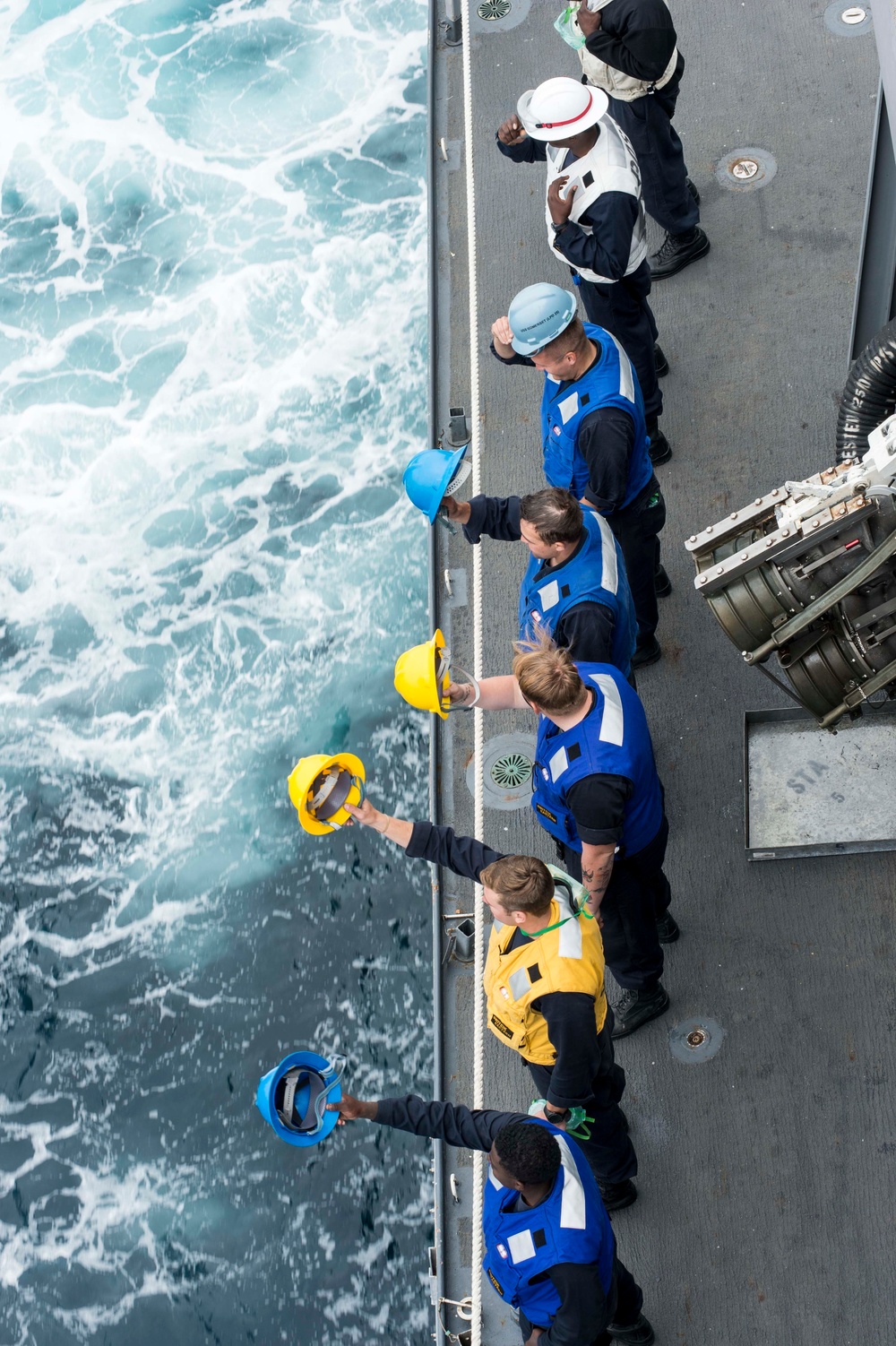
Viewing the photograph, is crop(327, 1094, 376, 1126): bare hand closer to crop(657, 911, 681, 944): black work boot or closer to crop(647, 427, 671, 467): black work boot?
crop(657, 911, 681, 944): black work boot

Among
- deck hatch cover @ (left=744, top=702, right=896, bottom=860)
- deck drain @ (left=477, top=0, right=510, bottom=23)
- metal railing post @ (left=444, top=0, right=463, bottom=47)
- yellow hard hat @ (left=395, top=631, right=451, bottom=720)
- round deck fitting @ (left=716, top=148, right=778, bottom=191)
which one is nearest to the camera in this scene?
yellow hard hat @ (left=395, top=631, right=451, bottom=720)

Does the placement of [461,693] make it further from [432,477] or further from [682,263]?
[682,263]

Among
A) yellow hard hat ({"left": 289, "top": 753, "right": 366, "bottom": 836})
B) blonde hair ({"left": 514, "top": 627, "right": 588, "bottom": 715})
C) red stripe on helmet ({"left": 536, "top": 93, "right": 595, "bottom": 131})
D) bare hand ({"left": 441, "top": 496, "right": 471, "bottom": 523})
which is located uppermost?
red stripe on helmet ({"left": 536, "top": 93, "right": 595, "bottom": 131})

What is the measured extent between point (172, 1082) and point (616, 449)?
11.4 feet

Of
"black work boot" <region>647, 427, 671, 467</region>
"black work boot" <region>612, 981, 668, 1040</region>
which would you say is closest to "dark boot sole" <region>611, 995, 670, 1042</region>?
"black work boot" <region>612, 981, 668, 1040</region>

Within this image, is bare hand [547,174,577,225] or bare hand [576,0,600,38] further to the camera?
bare hand [576,0,600,38]

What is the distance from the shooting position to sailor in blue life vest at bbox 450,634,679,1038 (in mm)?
3049

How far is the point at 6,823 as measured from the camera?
6.57m

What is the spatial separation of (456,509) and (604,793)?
3.71 ft

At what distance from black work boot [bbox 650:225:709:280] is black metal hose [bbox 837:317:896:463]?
179 centimetres

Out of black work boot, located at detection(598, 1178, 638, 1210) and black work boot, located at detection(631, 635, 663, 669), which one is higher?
black work boot, located at detection(631, 635, 663, 669)

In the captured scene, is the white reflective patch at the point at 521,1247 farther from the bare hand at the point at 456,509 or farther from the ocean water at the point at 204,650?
the ocean water at the point at 204,650

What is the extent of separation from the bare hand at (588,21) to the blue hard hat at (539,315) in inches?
56.8

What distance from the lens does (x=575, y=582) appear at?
344 centimetres
